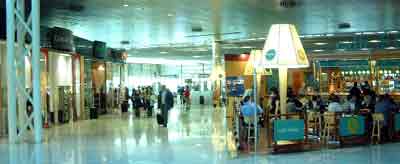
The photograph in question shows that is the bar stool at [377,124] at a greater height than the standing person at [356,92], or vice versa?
the standing person at [356,92]

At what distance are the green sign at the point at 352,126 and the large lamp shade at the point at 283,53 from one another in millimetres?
1683

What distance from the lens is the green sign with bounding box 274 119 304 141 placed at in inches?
384

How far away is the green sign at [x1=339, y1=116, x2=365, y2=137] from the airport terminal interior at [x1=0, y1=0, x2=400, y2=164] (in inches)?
0.9

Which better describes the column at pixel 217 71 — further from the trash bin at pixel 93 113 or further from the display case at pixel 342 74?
the trash bin at pixel 93 113

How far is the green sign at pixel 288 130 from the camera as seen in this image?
9750 millimetres

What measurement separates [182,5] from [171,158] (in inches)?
259

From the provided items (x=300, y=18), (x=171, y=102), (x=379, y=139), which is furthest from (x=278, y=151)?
(x=300, y=18)

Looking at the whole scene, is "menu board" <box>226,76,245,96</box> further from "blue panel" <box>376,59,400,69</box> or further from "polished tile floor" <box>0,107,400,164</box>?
"polished tile floor" <box>0,107,400,164</box>

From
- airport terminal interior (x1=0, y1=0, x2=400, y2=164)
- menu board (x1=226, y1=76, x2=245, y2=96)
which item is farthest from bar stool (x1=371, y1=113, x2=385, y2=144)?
menu board (x1=226, y1=76, x2=245, y2=96)

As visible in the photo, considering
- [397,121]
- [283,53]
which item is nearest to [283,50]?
[283,53]

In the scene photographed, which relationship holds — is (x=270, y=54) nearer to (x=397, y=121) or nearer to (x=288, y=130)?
(x=288, y=130)

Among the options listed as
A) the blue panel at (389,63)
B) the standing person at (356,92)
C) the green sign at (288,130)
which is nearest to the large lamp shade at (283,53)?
the green sign at (288,130)

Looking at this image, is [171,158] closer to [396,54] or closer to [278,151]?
[278,151]

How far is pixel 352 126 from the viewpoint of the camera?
10.9 metres
